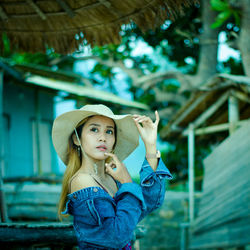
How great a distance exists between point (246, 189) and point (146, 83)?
17.0ft

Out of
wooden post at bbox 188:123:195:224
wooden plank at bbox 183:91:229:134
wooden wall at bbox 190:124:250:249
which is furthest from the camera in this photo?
wooden post at bbox 188:123:195:224

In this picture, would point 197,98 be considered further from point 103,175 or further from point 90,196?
point 90,196

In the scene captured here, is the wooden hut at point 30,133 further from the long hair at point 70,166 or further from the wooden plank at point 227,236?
the long hair at point 70,166

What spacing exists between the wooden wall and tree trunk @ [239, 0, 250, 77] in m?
0.85

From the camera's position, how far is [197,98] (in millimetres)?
6492

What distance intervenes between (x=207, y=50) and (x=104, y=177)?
25.3 ft

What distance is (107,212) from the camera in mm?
1974

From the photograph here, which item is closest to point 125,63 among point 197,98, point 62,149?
point 197,98

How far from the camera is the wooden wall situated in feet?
15.2

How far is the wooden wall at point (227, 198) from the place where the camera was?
463 centimetres

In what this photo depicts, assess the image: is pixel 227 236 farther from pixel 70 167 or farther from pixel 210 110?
pixel 70 167

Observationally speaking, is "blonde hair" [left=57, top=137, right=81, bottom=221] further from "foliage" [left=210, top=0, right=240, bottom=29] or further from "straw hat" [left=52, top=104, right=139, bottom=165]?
"foliage" [left=210, top=0, right=240, bottom=29]

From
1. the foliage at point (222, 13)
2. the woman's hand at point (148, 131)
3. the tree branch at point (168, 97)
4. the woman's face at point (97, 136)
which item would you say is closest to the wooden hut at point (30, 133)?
the tree branch at point (168, 97)

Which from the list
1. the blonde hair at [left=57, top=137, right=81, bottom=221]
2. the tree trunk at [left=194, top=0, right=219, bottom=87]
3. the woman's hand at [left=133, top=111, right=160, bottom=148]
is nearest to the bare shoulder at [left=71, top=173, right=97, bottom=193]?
the blonde hair at [left=57, top=137, right=81, bottom=221]
